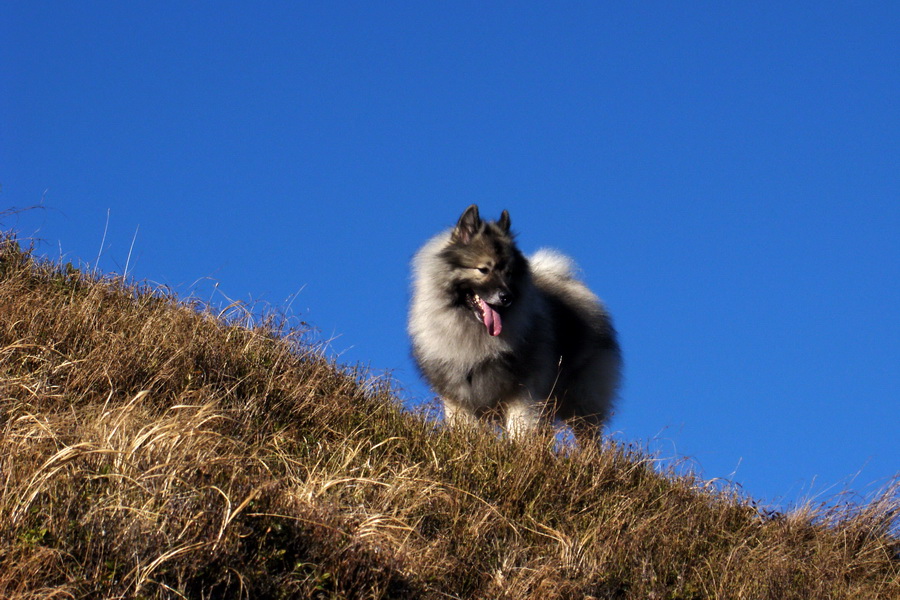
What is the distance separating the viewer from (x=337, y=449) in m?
5.32

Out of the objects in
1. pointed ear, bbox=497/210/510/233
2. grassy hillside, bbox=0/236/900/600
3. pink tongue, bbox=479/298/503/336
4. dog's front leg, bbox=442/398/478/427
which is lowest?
grassy hillside, bbox=0/236/900/600

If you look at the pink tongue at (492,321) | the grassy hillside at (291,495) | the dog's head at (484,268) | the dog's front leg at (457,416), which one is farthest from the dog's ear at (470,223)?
the grassy hillside at (291,495)

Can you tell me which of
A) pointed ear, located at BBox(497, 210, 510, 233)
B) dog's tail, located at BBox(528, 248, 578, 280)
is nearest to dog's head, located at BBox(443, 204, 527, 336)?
pointed ear, located at BBox(497, 210, 510, 233)

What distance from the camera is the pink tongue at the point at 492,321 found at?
25.8ft

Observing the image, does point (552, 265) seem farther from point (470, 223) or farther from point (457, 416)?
point (457, 416)

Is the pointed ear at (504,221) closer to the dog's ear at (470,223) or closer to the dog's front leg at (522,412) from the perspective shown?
the dog's ear at (470,223)

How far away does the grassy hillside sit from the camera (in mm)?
3564

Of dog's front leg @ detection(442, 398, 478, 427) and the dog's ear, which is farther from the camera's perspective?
the dog's ear

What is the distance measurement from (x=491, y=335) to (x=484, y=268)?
0.58 meters

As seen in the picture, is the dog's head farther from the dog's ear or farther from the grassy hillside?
the grassy hillside

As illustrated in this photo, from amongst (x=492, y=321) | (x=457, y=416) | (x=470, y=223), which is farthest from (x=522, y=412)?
(x=470, y=223)

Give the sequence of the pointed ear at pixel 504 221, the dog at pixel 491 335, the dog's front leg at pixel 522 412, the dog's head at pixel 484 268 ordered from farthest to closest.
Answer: the pointed ear at pixel 504 221 < the dog's head at pixel 484 268 < the dog at pixel 491 335 < the dog's front leg at pixel 522 412

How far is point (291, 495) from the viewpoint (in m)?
4.12

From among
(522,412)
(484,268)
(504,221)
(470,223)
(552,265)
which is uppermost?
(552,265)
